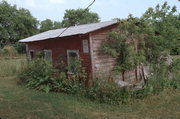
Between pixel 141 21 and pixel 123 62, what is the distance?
1.81m

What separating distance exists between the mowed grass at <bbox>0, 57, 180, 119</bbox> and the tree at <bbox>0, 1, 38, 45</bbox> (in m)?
30.3

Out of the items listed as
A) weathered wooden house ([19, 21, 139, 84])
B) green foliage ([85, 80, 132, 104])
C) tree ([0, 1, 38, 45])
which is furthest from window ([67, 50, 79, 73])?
tree ([0, 1, 38, 45])

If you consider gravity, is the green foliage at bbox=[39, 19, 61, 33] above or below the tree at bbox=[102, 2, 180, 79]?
above

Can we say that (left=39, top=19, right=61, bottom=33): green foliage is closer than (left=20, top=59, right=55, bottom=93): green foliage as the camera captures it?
No

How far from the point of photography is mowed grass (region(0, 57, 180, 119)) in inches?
248

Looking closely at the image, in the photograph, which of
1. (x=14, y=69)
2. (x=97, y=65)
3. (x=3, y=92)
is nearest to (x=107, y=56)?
(x=97, y=65)

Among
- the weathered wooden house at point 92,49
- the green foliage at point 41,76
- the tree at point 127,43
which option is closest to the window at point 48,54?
the green foliage at point 41,76

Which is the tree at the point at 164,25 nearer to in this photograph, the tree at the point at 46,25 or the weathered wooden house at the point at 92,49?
the weathered wooden house at the point at 92,49

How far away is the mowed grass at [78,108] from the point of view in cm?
630

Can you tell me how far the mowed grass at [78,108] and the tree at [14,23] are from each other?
30.3 meters

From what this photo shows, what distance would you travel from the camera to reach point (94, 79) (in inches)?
342

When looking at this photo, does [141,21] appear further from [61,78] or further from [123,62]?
[61,78]

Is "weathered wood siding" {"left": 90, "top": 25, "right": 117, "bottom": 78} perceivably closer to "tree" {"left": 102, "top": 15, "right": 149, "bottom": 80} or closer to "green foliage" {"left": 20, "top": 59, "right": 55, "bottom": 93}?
"tree" {"left": 102, "top": 15, "right": 149, "bottom": 80}

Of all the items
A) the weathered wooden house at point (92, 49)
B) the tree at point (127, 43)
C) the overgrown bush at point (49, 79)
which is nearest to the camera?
the tree at point (127, 43)
